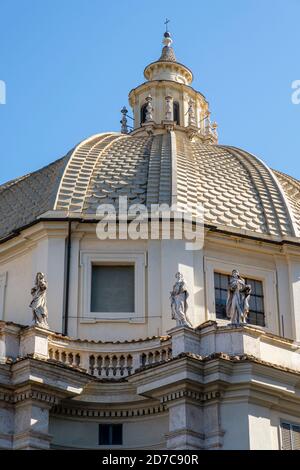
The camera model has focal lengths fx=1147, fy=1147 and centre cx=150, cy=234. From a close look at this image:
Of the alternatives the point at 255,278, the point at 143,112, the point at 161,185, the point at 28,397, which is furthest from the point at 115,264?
the point at 143,112

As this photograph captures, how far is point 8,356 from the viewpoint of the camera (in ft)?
100

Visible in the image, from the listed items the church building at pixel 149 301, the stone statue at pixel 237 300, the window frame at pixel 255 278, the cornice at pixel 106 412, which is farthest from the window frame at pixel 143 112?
the cornice at pixel 106 412

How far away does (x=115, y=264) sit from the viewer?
34.9m

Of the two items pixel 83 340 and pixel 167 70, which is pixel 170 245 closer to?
pixel 83 340

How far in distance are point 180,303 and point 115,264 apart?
450cm

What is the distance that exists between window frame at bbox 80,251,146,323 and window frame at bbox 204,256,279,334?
1.98m

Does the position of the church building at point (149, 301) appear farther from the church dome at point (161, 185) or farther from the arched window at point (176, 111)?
the arched window at point (176, 111)

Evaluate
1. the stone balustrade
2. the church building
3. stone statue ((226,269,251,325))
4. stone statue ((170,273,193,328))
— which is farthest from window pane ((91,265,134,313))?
stone statue ((226,269,251,325))

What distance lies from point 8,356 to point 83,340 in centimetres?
257

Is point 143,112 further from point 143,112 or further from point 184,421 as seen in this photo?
point 184,421

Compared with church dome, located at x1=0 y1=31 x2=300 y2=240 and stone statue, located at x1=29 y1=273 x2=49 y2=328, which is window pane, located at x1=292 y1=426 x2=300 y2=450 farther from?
church dome, located at x1=0 y1=31 x2=300 y2=240
